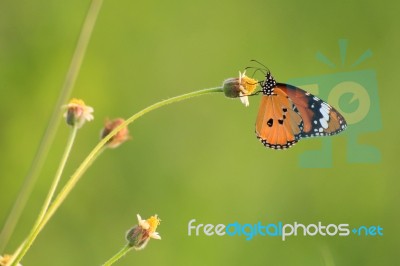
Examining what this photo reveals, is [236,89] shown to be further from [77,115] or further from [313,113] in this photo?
[313,113]

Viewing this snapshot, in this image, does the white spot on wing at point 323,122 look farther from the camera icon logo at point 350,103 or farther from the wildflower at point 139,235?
the wildflower at point 139,235

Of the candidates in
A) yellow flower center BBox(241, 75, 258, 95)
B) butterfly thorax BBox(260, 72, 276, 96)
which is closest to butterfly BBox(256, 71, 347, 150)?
butterfly thorax BBox(260, 72, 276, 96)

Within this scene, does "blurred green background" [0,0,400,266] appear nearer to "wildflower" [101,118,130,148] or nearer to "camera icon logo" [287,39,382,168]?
"camera icon logo" [287,39,382,168]

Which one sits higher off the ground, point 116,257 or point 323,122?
point 323,122

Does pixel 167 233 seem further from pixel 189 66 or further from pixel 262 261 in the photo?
pixel 189 66

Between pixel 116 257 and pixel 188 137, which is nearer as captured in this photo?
pixel 116 257

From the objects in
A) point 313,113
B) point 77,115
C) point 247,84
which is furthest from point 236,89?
point 313,113
